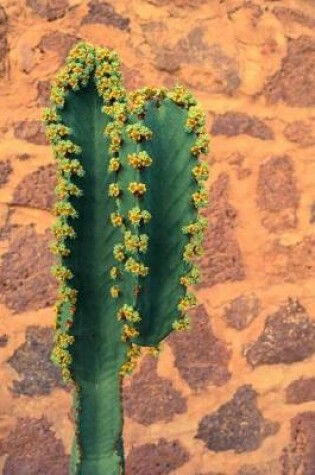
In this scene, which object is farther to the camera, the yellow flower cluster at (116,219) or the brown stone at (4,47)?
the brown stone at (4,47)

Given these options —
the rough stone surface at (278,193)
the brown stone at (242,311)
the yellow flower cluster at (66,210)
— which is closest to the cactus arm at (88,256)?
the yellow flower cluster at (66,210)

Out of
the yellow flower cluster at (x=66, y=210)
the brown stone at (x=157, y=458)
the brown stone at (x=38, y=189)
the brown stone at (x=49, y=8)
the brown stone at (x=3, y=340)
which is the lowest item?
the brown stone at (x=157, y=458)

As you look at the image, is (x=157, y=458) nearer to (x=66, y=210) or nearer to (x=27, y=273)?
(x=27, y=273)

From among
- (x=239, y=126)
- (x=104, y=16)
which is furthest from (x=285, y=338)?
(x=104, y=16)

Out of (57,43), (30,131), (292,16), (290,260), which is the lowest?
(290,260)

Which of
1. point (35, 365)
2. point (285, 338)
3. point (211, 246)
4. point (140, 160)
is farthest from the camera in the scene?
point (285, 338)

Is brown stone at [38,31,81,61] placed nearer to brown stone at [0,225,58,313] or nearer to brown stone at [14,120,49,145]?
brown stone at [14,120,49,145]

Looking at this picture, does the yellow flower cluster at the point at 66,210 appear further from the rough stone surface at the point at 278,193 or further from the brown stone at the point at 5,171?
the rough stone surface at the point at 278,193
